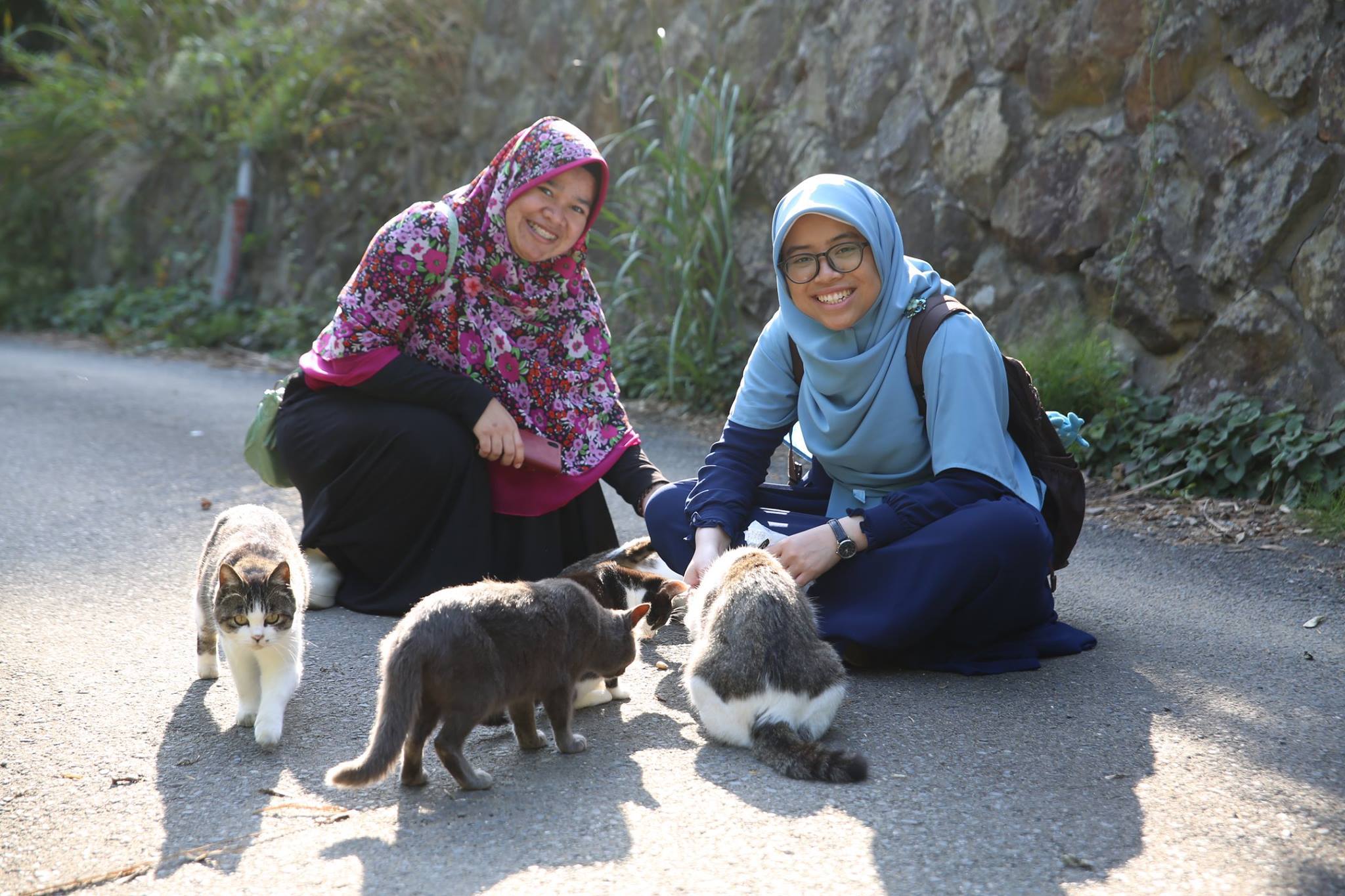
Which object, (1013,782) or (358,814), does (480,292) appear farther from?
(1013,782)

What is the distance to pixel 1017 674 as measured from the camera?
3.38 metres

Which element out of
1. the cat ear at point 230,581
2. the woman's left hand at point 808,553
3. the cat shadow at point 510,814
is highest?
the woman's left hand at point 808,553

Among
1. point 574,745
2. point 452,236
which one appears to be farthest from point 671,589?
point 452,236

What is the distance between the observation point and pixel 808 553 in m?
3.26

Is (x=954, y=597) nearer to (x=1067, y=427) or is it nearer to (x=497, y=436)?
(x=1067, y=427)

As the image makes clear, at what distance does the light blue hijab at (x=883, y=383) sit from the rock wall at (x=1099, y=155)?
2.48 m

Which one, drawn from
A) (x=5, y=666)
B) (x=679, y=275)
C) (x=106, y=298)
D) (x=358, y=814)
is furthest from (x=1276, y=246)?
(x=106, y=298)

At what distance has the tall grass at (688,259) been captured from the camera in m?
7.21

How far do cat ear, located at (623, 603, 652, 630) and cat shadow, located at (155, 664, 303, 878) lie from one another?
0.93 meters

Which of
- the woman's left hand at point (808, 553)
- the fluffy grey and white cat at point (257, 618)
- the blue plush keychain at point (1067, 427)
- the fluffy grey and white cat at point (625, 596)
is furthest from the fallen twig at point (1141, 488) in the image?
the fluffy grey and white cat at point (257, 618)

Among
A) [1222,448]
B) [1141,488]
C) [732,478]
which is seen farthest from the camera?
[1141,488]

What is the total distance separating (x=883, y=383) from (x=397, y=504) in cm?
176

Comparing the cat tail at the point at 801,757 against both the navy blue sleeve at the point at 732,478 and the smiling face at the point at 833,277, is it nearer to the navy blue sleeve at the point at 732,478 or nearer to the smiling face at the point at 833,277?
the navy blue sleeve at the point at 732,478

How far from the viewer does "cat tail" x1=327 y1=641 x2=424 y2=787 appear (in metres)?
2.37
